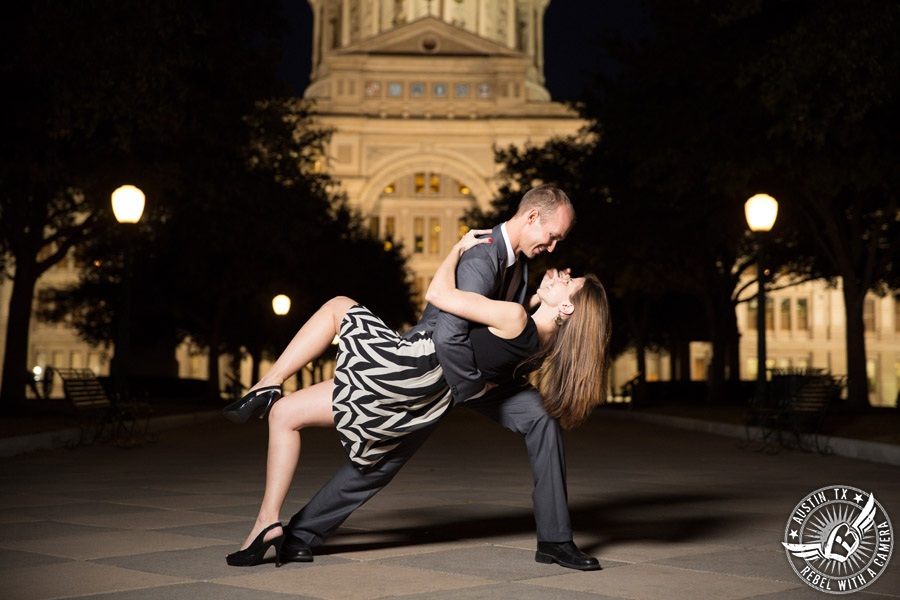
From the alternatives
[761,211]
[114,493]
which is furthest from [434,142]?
[114,493]

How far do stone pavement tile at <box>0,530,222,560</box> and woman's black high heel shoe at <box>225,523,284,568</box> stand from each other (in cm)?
70

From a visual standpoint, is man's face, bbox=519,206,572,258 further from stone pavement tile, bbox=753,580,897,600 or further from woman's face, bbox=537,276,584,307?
stone pavement tile, bbox=753,580,897,600

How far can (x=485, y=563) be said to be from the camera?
17.7 ft

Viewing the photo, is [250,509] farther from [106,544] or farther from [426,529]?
[106,544]

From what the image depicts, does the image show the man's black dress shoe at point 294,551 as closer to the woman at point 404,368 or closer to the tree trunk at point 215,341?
the woman at point 404,368

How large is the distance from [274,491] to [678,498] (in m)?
4.25

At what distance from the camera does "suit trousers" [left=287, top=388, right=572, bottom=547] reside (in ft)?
17.4

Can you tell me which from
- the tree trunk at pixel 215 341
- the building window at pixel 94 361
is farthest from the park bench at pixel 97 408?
the building window at pixel 94 361

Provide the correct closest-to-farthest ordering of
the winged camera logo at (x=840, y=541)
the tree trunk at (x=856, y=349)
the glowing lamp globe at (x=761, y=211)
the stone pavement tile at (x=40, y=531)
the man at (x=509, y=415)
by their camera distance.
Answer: the winged camera logo at (x=840, y=541) < the man at (x=509, y=415) < the stone pavement tile at (x=40, y=531) < the glowing lamp globe at (x=761, y=211) < the tree trunk at (x=856, y=349)

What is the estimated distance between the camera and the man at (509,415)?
5.02 m

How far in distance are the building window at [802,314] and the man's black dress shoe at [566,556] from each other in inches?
3295

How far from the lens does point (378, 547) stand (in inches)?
232

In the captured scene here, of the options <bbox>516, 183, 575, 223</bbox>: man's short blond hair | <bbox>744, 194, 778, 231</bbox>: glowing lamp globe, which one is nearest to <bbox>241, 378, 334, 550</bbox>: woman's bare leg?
<bbox>516, 183, 575, 223</bbox>: man's short blond hair

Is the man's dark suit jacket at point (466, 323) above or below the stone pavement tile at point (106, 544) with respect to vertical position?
above
